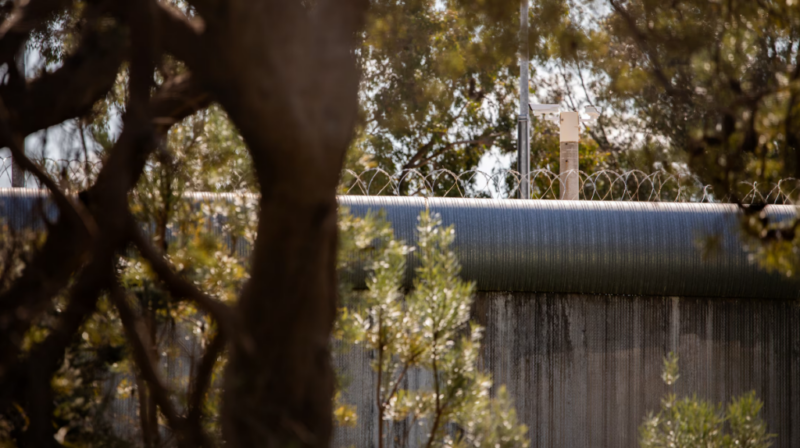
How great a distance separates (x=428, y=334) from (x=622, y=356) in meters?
2.80

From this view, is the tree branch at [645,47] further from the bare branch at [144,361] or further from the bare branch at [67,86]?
the bare branch at [144,361]

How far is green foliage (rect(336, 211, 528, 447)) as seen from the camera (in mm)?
3086

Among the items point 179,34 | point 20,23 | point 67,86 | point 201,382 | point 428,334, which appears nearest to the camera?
point 179,34

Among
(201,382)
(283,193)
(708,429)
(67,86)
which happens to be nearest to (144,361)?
(201,382)

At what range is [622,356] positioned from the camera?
552 centimetres

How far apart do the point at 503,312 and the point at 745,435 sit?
2.29 metres

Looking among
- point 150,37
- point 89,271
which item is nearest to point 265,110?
point 150,37

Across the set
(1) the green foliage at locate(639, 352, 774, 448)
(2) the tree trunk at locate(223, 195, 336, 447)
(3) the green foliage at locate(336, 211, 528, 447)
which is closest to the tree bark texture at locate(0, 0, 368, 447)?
(2) the tree trunk at locate(223, 195, 336, 447)

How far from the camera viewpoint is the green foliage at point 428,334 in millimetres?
3086

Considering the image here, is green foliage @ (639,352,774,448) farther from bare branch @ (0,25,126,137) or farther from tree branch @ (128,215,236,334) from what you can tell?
bare branch @ (0,25,126,137)

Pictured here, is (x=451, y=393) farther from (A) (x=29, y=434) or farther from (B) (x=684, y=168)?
(A) (x=29, y=434)

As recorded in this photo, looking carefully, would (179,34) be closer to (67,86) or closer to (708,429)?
(67,86)

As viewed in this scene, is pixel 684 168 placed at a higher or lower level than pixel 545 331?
higher

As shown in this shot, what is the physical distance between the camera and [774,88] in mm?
2666
